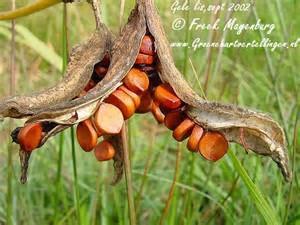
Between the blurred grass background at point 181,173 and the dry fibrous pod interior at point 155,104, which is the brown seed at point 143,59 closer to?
the dry fibrous pod interior at point 155,104

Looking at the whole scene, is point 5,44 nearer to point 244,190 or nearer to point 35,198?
point 35,198

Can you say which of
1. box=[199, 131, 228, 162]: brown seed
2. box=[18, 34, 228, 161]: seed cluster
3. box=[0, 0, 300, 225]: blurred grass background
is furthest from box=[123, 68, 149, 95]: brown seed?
box=[0, 0, 300, 225]: blurred grass background

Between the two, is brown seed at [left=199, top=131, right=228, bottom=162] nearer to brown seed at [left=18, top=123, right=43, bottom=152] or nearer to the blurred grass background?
brown seed at [left=18, top=123, right=43, bottom=152]

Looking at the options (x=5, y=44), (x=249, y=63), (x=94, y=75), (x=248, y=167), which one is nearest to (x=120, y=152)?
(x=94, y=75)

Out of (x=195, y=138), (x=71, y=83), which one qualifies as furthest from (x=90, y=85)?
(x=195, y=138)

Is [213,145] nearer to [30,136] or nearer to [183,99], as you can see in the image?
[183,99]

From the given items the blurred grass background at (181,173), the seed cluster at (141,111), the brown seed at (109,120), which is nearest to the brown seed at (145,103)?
the seed cluster at (141,111)

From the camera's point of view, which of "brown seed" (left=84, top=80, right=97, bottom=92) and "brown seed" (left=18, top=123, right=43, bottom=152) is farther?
"brown seed" (left=84, top=80, right=97, bottom=92)
